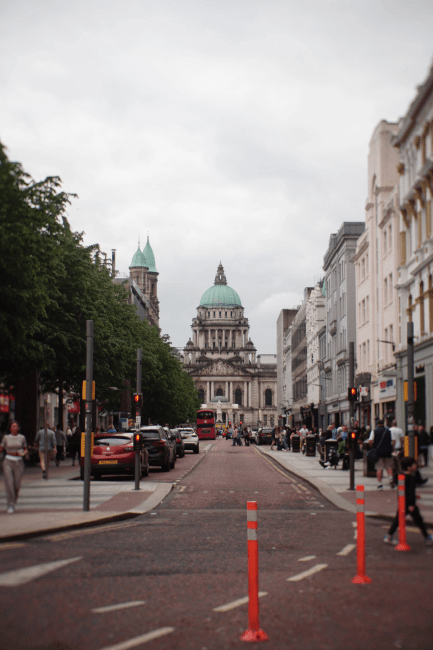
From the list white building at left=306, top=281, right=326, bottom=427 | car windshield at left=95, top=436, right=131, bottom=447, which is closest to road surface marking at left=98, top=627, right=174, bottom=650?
car windshield at left=95, top=436, right=131, bottom=447

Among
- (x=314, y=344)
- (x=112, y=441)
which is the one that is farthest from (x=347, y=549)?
(x=314, y=344)

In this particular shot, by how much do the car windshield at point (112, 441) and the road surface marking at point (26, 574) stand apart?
51.8ft

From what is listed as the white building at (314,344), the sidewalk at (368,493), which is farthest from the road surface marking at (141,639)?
the white building at (314,344)

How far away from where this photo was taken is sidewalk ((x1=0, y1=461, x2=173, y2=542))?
43.5ft

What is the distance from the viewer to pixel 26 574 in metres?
9.18

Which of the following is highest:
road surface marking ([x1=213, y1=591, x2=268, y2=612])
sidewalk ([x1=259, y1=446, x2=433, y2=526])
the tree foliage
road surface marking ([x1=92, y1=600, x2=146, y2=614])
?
the tree foliage

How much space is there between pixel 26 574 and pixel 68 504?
27.7 ft

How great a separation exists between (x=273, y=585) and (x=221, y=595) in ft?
2.39

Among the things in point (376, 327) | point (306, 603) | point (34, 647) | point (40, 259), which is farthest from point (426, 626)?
point (376, 327)

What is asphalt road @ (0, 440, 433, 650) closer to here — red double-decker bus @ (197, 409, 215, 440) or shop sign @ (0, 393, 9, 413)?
shop sign @ (0, 393, 9, 413)

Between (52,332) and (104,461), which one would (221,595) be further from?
(52,332)

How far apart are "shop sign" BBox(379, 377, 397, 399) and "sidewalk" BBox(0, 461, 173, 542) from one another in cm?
1720

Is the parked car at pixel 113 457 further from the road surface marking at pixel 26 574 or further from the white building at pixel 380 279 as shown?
the white building at pixel 380 279

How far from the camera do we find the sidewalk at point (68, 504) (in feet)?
43.5
